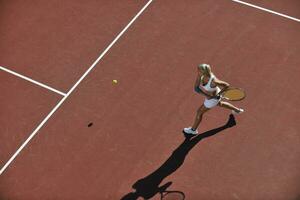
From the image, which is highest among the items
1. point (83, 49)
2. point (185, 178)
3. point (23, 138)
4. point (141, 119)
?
point (83, 49)

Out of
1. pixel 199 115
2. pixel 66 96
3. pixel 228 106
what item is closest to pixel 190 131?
pixel 199 115

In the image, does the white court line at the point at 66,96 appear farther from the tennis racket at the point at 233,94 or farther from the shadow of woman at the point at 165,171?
the tennis racket at the point at 233,94

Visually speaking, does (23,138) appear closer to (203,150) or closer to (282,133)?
(203,150)

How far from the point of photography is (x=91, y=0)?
1474 cm

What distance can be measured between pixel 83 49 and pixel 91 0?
226cm

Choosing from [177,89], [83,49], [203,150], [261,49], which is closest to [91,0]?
[83,49]

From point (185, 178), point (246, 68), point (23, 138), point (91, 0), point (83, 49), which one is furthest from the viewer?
point (91, 0)

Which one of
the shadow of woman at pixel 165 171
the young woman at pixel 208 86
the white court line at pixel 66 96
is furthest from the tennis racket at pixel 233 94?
the white court line at pixel 66 96

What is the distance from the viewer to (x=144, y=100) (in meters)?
12.0

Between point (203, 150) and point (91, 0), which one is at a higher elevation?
point (91, 0)

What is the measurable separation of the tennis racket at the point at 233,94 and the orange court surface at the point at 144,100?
1.28 metres

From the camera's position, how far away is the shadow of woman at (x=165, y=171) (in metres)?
10.4

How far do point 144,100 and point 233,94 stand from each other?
270cm

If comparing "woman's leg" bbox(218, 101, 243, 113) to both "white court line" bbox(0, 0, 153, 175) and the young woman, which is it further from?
"white court line" bbox(0, 0, 153, 175)
